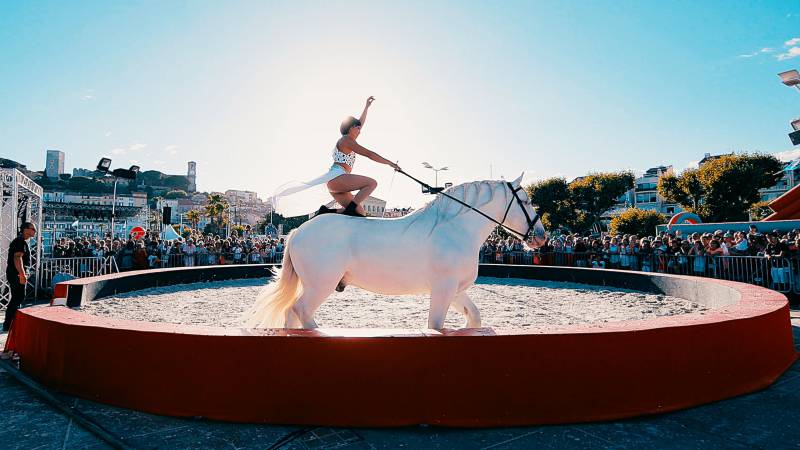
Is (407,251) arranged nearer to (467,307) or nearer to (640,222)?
(467,307)

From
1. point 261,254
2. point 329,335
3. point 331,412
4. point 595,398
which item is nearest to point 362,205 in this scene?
point 329,335

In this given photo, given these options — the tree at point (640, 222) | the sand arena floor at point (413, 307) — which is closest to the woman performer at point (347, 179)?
the sand arena floor at point (413, 307)

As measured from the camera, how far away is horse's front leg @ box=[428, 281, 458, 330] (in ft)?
14.4

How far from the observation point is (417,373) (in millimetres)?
3277

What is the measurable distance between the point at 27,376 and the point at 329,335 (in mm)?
3640

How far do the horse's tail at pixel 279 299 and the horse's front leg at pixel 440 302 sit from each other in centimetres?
164

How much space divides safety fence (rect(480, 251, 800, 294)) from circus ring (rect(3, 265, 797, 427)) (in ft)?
31.3

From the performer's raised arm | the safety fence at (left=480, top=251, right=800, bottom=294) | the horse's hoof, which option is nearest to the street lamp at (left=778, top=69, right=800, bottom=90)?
the safety fence at (left=480, top=251, right=800, bottom=294)

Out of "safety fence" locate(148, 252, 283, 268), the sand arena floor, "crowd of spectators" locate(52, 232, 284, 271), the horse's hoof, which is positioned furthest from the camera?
"safety fence" locate(148, 252, 283, 268)

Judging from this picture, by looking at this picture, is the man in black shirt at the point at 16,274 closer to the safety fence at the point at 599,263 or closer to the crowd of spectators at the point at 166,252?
the safety fence at the point at 599,263

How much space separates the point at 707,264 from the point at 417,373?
13018 millimetres

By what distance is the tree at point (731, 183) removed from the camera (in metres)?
41.4

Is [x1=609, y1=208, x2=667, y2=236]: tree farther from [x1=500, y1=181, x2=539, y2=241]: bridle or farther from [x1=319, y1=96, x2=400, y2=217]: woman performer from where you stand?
[x1=319, y1=96, x2=400, y2=217]: woman performer

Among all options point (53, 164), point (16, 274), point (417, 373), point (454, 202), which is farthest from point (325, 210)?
point (53, 164)
